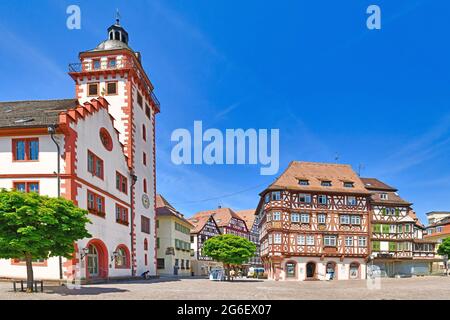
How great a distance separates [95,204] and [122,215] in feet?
21.4

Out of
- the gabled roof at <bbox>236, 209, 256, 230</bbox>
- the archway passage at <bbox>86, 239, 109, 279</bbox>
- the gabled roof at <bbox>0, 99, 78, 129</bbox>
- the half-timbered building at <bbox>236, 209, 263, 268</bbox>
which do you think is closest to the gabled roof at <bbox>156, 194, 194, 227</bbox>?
the gabled roof at <bbox>0, 99, 78, 129</bbox>

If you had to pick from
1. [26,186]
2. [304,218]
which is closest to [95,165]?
[26,186]

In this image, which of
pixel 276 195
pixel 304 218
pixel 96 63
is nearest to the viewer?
pixel 96 63

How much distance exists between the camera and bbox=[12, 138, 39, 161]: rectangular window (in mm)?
27141

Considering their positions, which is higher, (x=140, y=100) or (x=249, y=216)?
(x=140, y=100)

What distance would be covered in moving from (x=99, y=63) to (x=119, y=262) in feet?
61.5

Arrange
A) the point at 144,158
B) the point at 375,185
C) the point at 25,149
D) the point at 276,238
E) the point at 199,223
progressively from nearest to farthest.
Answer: the point at 25,149, the point at 144,158, the point at 276,238, the point at 375,185, the point at 199,223

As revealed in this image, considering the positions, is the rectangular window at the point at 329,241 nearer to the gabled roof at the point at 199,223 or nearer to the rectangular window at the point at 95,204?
the rectangular window at the point at 95,204

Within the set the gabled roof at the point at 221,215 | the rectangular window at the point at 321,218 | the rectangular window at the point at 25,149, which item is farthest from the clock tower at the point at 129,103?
the gabled roof at the point at 221,215

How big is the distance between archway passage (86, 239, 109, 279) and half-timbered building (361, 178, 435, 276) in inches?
1419

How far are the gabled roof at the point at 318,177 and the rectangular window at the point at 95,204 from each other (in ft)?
81.4

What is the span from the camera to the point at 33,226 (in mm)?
19031

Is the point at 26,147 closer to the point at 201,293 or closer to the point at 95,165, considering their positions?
the point at 95,165
